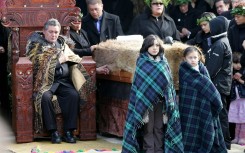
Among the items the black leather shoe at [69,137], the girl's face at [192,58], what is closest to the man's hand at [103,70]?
the black leather shoe at [69,137]

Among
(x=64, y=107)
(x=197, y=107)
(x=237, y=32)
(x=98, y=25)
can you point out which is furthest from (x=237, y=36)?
(x=64, y=107)

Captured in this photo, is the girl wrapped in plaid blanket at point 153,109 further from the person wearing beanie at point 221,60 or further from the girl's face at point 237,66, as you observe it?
the girl's face at point 237,66

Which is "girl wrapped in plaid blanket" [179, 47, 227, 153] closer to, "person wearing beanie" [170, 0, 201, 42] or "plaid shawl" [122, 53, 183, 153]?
"plaid shawl" [122, 53, 183, 153]

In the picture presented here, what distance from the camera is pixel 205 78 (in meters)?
6.63

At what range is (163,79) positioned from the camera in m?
6.35

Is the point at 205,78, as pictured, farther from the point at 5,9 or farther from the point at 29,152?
the point at 5,9

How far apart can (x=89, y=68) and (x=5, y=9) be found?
1.47 meters

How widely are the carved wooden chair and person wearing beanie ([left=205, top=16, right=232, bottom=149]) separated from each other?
1.64 meters

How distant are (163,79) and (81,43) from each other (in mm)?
2581

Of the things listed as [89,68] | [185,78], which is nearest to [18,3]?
[89,68]

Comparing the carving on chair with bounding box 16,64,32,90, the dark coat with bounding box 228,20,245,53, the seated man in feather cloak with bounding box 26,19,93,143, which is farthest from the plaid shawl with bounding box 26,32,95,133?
the dark coat with bounding box 228,20,245,53

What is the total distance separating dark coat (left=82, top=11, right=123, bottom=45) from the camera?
915cm

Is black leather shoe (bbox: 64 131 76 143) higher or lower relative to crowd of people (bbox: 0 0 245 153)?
lower

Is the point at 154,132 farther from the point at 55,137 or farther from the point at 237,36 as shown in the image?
the point at 237,36
